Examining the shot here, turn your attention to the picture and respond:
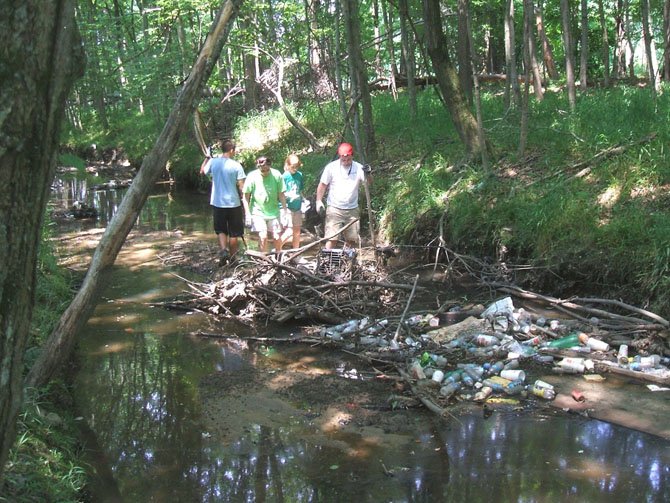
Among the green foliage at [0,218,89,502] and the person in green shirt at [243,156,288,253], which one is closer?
the green foliage at [0,218,89,502]

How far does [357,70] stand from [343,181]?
109 inches

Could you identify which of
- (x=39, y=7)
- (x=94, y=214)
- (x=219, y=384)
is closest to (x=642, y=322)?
(x=219, y=384)

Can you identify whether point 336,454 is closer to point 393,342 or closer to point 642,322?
point 393,342

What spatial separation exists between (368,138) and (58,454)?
1044 cm

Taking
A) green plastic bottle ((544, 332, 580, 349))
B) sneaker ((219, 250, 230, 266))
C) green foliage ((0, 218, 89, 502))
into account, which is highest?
sneaker ((219, 250, 230, 266))

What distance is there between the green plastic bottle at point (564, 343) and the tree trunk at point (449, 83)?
→ 18.2 feet

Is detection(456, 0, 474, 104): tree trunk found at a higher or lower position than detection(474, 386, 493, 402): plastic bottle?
higher

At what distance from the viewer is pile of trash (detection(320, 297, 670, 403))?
579 centimetres

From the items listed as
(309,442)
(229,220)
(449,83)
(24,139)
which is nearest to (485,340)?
(309,442)

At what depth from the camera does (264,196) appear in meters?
9.24

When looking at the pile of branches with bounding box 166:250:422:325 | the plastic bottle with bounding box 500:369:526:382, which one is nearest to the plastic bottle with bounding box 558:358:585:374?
the plastic bottle with bounding box 500:369:526:382

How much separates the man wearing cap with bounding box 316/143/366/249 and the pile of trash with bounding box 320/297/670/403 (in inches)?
87.8

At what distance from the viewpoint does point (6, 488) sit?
3.50m

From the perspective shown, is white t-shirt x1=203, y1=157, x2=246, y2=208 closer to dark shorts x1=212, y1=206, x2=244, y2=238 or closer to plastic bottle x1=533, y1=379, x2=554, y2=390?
dark shorts x1=212, y1=206, x2=244, y2=238
